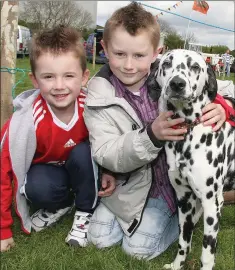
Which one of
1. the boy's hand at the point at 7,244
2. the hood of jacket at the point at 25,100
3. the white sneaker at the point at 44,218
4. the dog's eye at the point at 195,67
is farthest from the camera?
the white sneaker at the point at 44,218

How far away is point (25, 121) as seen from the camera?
3.13 m

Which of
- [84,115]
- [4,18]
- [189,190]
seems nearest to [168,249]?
[189,190]

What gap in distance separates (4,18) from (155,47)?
2.62 meters

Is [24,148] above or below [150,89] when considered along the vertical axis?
below

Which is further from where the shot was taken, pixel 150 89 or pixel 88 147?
pixel 88 147

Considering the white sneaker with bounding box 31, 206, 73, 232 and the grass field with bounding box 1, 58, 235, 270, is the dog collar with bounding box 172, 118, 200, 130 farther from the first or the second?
the white sneaker with bounding box 31, 206, 73, 232

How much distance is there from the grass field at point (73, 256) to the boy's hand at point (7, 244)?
50mm

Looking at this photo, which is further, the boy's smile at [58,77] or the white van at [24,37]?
the white van at [24,37]

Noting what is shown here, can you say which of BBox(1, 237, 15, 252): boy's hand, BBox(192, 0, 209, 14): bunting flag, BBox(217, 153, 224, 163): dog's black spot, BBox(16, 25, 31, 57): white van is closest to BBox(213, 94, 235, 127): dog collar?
BBox(217, 153, 224, 163): dog's black spot

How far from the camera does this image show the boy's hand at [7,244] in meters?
3.09

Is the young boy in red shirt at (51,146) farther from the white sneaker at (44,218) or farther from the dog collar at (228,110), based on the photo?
the dog collar at (228,110)

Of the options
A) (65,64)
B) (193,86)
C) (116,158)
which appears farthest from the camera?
(65,64)

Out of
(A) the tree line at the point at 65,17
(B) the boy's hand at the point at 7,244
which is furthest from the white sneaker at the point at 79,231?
(A) the tree line at the point at 65,17

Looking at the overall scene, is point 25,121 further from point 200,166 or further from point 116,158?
point 200,166
